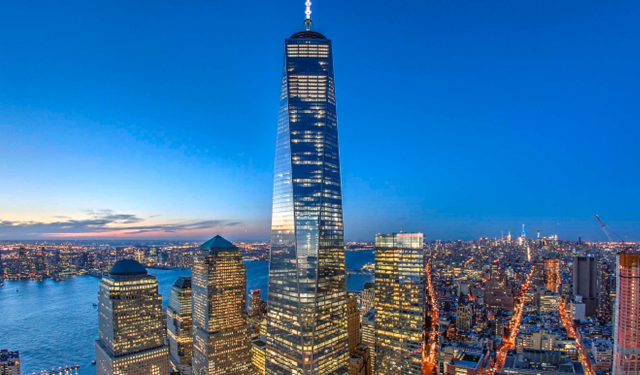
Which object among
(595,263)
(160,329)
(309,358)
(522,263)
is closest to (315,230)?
(309,358)

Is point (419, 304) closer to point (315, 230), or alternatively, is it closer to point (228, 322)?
point (315, 230)

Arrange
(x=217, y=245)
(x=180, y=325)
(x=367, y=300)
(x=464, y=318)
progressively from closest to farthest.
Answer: (x=217, y=245)
(x=180, y=325)
(x=464, y=318)
(x=367, y=300)

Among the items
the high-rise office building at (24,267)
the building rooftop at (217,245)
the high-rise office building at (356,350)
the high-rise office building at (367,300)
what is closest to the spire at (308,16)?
the building rooftop at (217,245)

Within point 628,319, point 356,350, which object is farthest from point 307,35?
point 628,319

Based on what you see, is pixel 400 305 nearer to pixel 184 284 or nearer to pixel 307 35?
pixel 307 35

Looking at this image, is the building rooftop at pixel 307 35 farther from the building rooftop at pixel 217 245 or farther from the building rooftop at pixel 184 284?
the building rooftop at pixel 184 284

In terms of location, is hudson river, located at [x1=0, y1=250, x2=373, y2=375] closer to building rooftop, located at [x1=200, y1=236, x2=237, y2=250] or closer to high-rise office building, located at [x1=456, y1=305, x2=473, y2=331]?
building rooftop, located at [x1=200, y1=236, x2=237, y2=250]
